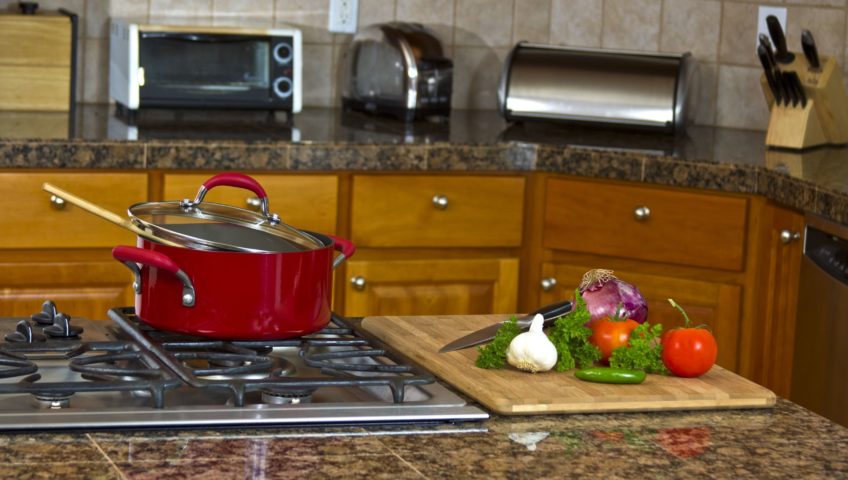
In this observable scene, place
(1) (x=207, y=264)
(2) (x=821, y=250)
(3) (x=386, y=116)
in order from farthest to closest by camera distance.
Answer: (3) (x=386, y=116) < (2) (x=821, y=250) < (1) (x=207, y=264)

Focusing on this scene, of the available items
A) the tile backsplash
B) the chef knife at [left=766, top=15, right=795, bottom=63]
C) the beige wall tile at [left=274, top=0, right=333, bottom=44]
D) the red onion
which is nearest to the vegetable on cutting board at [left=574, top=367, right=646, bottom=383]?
the red onion

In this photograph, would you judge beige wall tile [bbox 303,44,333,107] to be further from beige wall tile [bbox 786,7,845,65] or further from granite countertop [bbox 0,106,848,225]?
beige wall tile [bbox 786,7,845,65]

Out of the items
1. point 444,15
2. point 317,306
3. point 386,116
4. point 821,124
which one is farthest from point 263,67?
point 317,306

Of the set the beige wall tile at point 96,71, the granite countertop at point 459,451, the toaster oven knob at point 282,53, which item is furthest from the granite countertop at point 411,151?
the granite countertop at point 459,451

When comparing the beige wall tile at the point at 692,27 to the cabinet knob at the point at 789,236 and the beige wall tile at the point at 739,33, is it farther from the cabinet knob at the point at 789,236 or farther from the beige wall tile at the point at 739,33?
the cabinet knob at the point at 789,236

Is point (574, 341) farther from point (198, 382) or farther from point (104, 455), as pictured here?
point (104, 455)

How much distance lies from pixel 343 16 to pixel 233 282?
2.37 meters

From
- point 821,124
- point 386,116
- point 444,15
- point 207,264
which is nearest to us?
point 207,264

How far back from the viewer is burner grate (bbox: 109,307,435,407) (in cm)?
112

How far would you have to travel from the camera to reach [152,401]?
1102 mm

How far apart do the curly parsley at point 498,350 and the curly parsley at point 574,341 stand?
42 mm

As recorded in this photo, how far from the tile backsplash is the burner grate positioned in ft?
7.00

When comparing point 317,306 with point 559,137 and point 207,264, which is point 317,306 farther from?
point 559,137

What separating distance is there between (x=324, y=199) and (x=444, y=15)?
38.8 inches
